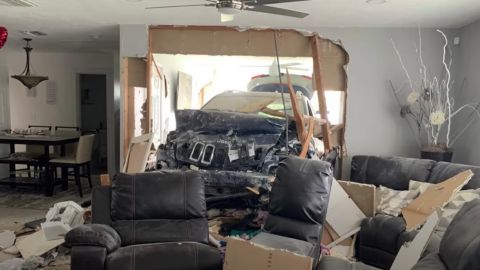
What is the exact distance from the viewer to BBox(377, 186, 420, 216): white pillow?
3420 millimetres

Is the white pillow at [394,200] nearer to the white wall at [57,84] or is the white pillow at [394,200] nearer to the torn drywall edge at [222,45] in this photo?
the torn drywall edge at [222,45]

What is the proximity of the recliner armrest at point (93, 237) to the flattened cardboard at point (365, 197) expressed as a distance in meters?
2.18

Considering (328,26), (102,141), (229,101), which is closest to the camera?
(328,26)

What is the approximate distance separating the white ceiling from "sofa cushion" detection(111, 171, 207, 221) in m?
1.64

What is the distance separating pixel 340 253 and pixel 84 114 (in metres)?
6.63

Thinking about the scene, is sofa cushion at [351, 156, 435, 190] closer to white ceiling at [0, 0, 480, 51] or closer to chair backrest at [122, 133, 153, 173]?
white ceiling at [0, 0, 480, 51]

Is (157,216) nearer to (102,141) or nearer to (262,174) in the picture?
(262,174)

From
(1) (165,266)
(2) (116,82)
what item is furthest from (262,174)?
(2) (116,82)

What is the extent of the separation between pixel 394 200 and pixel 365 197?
11.4 inches

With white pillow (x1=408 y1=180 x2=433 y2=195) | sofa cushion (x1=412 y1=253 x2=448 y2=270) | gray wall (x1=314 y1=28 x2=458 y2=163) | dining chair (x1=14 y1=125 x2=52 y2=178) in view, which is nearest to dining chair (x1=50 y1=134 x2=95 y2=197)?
dining chair (x1=14 y1=125 x2=52 y2=178)

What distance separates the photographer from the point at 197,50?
4.59 metres

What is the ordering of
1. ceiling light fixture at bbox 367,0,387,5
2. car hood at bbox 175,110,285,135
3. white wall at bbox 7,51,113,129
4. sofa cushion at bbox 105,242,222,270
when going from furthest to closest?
1. white wall at bbox 7,51,113,129
2. car hood at bbox 175,110,285,135
3. ceiling light fixture at bbox 367,0,387,5
4. sofa cushion at bbox 105,242,222,270

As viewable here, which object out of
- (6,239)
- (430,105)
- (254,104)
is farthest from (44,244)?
(430,105)

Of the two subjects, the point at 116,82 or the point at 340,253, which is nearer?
the point at 340,253
